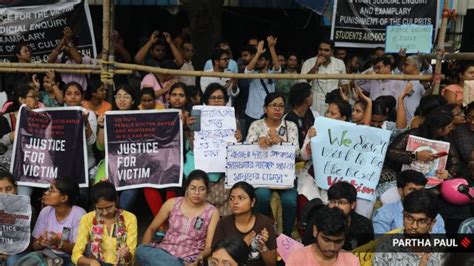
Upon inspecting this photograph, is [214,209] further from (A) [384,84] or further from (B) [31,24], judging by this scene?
(B) [31,24]

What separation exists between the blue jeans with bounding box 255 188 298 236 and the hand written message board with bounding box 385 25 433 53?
1914 mm

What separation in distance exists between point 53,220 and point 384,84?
3977 millimetres

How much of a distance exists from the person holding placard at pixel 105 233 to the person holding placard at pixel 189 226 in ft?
0.48

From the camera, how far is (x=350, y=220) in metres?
5.16

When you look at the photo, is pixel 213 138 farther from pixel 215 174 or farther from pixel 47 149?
pixel 47 149

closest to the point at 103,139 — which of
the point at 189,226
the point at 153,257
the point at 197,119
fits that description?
the point at 197,119

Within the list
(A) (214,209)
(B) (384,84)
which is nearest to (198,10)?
(B) (384,84)

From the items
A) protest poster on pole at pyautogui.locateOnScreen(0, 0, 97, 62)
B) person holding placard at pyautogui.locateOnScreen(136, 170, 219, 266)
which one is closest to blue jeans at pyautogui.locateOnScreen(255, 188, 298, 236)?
person holding placard at pyautogui.locateOnScreen(136, 170, 219, 266)

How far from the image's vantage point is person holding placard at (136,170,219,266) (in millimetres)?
5500

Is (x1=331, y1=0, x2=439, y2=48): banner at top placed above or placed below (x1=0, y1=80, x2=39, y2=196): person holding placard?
above

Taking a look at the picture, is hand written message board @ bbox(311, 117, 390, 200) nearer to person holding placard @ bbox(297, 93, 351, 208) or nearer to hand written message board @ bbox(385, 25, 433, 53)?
person holding placard @ bbox(297, 93, 351, 208)

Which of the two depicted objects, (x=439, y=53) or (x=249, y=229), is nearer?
(x=249, y=229)

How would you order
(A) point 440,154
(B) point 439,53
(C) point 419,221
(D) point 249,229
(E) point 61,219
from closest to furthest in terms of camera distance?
(C) point 419,221 → (D) point 249,229 → (E) point 61,219 → (A) point 440,154 → (B) point 439,53

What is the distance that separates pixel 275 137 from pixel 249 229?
104cm
